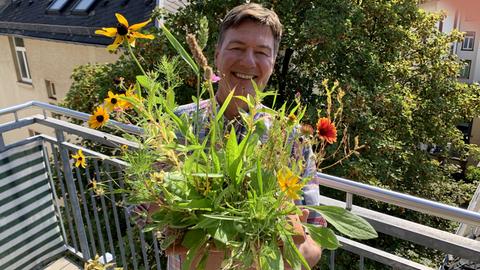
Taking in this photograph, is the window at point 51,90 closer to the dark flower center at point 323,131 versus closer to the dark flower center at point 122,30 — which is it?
the dark flower center at point 122,30

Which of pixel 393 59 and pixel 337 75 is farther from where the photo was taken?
pixel 393 59

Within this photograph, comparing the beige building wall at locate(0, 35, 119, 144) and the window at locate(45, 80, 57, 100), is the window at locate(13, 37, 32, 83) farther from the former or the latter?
the window at locate(45, 80, 57, 100)

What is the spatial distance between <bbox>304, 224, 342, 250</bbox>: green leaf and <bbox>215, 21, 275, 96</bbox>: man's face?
19.1 inches

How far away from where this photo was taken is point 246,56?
1207mm

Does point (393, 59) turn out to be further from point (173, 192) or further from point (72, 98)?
point (173, 192)

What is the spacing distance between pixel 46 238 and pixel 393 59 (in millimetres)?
5951

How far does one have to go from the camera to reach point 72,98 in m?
6.58

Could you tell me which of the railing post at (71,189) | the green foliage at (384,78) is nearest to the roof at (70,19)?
the green foliage at (384,78)

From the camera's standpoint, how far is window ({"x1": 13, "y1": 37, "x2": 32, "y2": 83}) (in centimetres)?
1235

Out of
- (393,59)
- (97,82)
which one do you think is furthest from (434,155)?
(97,82)

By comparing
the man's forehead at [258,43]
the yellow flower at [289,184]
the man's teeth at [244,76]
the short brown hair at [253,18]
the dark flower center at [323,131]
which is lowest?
the yellow flower at [289,184]

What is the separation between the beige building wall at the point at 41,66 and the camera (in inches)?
387

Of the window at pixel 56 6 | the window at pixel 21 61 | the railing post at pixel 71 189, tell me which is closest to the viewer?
the railing post at pixel 71 189

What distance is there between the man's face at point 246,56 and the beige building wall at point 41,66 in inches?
315
